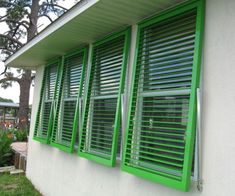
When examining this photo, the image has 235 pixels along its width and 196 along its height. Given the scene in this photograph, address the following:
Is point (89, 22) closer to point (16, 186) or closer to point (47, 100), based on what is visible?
point (47, 100)

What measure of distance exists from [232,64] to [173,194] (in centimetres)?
128

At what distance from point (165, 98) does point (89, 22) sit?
4.67 ft

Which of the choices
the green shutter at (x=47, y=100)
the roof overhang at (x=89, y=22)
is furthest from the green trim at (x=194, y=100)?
the green shutter at (x=47, y=100)

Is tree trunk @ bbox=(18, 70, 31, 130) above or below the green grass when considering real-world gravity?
above

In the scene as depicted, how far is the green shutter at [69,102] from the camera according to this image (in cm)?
431

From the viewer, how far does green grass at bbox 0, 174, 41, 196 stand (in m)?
5.36

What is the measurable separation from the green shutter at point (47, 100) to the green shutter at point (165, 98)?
2623 mm

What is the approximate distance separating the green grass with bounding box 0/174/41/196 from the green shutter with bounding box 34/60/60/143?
1020mm

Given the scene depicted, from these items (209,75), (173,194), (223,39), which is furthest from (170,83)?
(173,194)

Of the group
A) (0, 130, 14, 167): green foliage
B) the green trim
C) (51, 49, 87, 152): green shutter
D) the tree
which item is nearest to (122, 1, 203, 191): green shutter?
the green trim

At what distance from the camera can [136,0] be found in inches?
108

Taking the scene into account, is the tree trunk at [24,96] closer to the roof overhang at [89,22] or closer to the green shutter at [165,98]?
the roof overhang at [89,22]

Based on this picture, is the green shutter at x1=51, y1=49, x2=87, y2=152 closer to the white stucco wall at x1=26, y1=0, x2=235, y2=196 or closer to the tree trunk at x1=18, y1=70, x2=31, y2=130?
the white stucco wall at x1=26, y1=0, x2=235, y2=196

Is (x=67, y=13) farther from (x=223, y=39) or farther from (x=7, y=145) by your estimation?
(x=7, y=145)
